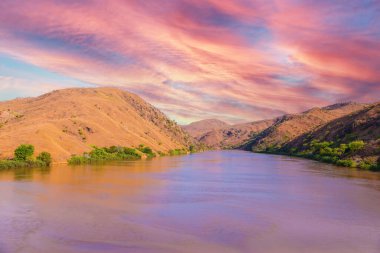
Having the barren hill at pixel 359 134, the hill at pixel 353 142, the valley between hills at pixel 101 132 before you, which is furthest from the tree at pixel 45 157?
the barren hill at pixel 359 134

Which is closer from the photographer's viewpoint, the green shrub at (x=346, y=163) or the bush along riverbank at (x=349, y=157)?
the bush along riverbank at (x=349, y=157)

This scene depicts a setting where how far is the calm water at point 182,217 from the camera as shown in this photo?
23.1 meters

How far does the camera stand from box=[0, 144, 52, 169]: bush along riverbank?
227 ft

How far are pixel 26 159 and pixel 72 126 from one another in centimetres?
4490

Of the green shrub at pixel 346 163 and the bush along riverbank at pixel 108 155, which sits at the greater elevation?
the bush along riverbank at pixel 108 155

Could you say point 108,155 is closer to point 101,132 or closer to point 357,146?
point 101,132

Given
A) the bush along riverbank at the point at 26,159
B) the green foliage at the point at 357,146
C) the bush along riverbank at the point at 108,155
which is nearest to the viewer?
the bush along riverbank at the point at 26,159

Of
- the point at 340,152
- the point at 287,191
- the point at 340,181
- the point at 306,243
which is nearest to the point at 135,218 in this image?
the point at 306,243

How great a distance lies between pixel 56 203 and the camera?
3503cm

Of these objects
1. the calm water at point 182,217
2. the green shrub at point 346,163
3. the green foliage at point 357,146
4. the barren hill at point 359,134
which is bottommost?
the calm water at point 182,217

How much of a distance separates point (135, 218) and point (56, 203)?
29.9ft

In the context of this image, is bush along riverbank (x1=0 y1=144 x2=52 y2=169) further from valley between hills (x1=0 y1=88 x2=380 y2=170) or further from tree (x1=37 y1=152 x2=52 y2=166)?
valley between hills (x1=0 y1=88 x2=380 y2=170)

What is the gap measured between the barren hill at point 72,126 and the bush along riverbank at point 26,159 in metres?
4.09

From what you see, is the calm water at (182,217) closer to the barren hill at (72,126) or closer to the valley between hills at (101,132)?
the barren hill at (72,126)
